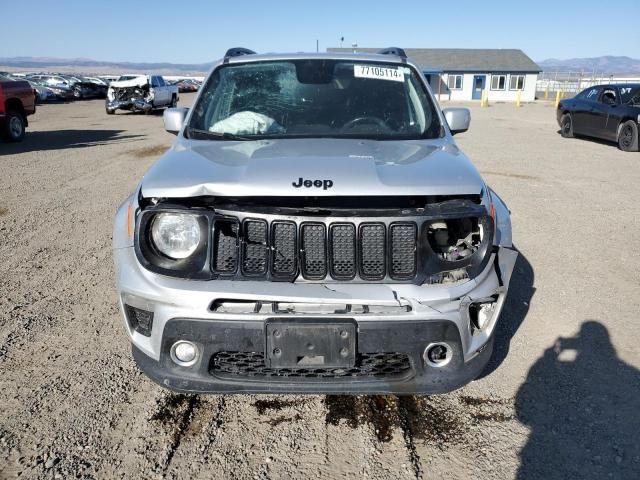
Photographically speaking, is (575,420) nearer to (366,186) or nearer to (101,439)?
(366,186)

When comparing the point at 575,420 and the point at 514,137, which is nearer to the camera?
the point at 575,420

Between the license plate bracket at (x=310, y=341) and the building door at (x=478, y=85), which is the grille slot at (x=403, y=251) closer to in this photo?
the license plate bracket at (x=310, y=341)

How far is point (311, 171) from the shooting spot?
2.50 m

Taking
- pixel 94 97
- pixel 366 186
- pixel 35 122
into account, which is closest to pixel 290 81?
pixel 366 186

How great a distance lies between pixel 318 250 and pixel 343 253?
114 mm

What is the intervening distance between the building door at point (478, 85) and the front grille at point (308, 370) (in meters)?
55.3

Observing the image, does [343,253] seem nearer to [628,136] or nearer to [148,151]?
[148,151]

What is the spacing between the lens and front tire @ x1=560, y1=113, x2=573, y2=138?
53.5 feet

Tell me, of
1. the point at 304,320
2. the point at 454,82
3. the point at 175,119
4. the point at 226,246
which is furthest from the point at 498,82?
the point at 304,320

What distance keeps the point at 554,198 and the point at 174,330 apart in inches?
285

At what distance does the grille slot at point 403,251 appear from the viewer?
7.90ft

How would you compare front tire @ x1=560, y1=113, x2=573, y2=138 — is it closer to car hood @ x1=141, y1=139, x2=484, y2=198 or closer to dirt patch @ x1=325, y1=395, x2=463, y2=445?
car hood @ x1=141, y1=139, x2=484, y2=198

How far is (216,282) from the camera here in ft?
7.77

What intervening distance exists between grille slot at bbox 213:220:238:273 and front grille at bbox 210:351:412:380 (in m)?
0.40
